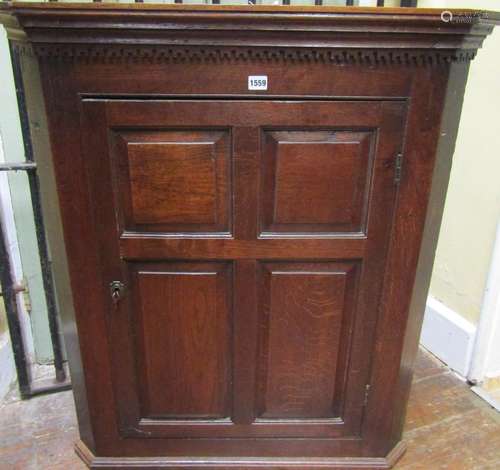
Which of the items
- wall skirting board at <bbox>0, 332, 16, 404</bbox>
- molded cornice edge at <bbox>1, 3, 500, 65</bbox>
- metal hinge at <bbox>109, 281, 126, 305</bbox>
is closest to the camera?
molded cornice edge at <bbox>1, 3, 500, 65</bbox>

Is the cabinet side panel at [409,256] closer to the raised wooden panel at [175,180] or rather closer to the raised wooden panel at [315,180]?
the raised wooden panel at [315,180]

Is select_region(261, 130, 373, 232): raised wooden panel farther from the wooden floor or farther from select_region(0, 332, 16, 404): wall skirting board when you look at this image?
select_region(0, 332, 16, 404): wall skirting board

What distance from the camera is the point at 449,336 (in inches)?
69.6

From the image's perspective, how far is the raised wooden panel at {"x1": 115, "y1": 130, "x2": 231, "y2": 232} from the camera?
100 cm

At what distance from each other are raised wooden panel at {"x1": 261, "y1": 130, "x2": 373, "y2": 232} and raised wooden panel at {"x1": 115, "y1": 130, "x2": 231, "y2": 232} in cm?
10

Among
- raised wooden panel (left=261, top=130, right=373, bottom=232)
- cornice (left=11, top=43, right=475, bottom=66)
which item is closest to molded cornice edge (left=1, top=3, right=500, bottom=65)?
cornice (left=11, top=43, right=475, bottom=66)

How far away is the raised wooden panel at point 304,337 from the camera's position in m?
1.13

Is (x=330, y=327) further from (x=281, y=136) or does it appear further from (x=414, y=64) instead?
(x=414, y=64)

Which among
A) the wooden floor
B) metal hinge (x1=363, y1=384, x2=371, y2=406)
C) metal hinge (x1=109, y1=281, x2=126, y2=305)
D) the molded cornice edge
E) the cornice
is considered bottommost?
the wooden floor

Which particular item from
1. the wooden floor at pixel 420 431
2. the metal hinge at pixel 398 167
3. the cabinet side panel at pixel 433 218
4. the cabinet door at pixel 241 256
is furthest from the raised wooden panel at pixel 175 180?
the wooden floor at pixel 420 431

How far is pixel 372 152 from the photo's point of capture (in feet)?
3.35

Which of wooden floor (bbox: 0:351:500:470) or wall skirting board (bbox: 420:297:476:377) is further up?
wall skirting board (bbox: 420:297:476:377)

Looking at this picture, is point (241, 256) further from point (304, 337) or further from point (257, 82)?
point (257, 82)

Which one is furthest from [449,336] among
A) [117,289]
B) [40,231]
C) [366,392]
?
[40,231]
